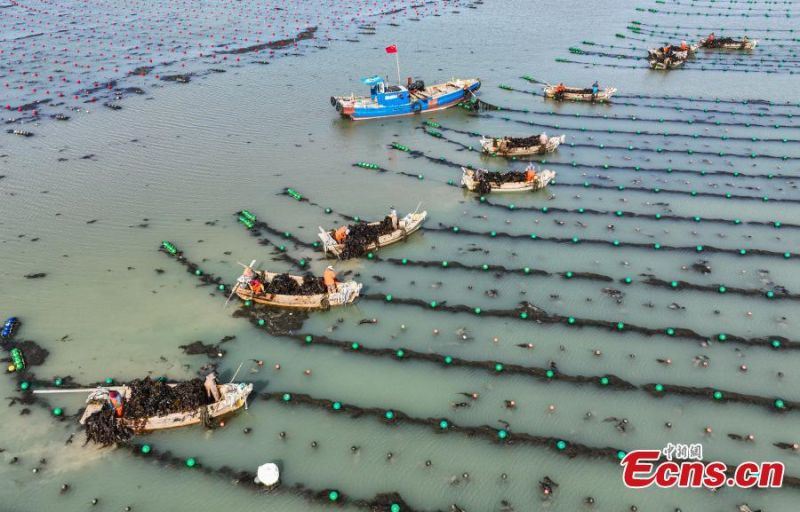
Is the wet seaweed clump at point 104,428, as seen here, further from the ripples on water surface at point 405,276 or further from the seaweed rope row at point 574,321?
the seaweed rope row at point 574,321

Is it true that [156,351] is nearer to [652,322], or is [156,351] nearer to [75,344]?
[75,344]

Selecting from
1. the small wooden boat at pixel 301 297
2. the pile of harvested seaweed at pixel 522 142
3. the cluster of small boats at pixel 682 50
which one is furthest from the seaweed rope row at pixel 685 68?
Result: the small wooden boat at pixel 301 297

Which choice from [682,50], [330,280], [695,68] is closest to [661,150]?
[695,68]

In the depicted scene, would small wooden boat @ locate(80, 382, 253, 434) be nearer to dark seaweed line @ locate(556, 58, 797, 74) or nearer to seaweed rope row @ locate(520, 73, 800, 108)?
seaweed rope row @ locate(520, 73, 800, 108)

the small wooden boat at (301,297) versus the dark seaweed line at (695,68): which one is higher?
the dark seaweed line at (695,68)

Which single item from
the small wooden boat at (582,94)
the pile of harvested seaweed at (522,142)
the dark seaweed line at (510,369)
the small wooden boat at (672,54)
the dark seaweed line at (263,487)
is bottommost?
the dark seaweed line at (263,487)

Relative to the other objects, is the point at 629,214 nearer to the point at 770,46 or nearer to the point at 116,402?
the point at 116,402

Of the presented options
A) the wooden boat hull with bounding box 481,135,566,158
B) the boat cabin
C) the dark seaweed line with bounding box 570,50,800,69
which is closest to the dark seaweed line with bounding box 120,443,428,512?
the wooden boat hull with bounding box 481,135,566,158
